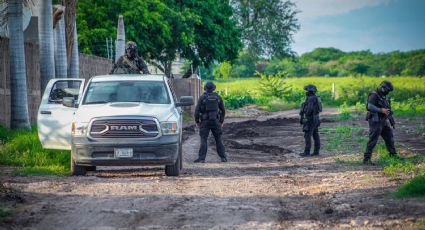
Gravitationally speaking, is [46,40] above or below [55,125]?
above

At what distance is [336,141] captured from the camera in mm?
26906

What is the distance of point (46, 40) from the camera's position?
2412cm

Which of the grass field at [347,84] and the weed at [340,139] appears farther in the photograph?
the grass field at [347,84]

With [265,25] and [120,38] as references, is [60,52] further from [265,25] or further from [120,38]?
[265,25]

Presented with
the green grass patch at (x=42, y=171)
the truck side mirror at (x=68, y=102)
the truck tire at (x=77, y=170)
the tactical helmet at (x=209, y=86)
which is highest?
the tactical helmet at (x=209, y=86)

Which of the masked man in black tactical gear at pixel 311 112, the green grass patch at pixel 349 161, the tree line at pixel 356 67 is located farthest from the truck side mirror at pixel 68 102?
the tree line at pixel 356 67

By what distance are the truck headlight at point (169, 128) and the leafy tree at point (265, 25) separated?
6597cm

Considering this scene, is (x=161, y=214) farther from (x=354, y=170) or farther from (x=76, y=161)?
(x=354, y=170)

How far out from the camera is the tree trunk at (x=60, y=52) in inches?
987

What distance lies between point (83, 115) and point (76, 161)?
0.85 m

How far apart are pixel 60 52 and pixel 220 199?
13.1 metres

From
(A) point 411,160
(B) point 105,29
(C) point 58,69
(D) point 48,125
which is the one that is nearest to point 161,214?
(D) point 48,125

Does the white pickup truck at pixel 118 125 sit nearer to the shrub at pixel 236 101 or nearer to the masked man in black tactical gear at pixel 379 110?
the masked man in black tactical gear at pixel 379 110

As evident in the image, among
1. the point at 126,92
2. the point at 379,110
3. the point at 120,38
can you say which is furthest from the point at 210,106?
the point at 120,38
